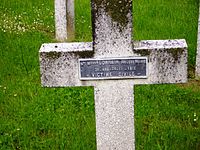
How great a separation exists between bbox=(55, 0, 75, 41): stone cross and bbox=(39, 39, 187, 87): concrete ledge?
4.56 m

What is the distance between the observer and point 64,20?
335 inches

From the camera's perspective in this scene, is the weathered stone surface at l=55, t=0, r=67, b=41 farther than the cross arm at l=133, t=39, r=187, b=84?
Yes

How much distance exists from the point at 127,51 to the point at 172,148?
1459mm

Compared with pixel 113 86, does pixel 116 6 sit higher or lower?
higher

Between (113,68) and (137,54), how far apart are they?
19 cm

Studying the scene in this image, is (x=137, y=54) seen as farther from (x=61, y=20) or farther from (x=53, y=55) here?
(x=61, y=20)

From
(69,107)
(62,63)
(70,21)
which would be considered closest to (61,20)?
(70,21)

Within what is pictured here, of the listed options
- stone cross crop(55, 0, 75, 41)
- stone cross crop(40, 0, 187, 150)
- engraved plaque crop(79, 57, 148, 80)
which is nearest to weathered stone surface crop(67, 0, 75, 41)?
stone cross crop(55, 0, 75, 41)

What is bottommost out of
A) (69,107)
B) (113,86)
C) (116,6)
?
(69,107)

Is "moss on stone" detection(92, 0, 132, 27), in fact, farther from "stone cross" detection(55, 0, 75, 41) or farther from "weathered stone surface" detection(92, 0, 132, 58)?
"stone cross" detection(55, 0, 75, 41)

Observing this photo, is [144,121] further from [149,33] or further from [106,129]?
[149,33]

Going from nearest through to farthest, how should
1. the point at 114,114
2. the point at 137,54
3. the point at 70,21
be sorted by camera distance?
1. the point at 137,54
2. the point at 114,114
3. the point at 70,21

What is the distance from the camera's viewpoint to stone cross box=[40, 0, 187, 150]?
373cm

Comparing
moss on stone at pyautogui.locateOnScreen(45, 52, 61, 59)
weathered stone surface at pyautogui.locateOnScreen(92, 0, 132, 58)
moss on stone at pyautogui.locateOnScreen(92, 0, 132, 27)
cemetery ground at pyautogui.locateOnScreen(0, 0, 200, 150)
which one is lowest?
cemetery ground at pyautogui.locateOnScreen(0, 0, 200, 150)
